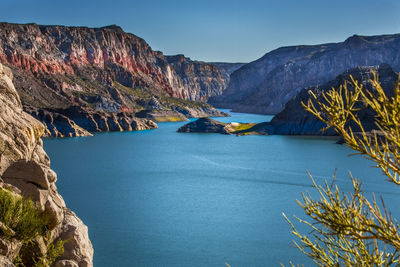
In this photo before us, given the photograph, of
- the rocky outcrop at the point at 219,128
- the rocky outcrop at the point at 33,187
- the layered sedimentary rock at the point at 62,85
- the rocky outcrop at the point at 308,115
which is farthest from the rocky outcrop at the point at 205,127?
the rocky outcrop at the point at 33,187

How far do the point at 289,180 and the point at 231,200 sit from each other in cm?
1257

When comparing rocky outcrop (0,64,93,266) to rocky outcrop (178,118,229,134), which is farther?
rocky outcrop (178,118,229,134)

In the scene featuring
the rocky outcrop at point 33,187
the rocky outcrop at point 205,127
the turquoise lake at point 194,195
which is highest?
the rocky outcrop at point 33,187

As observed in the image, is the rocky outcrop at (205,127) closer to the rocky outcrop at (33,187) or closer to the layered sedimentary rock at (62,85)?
the layered sedimentary rock at (62,85)

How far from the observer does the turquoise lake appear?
26891 mm

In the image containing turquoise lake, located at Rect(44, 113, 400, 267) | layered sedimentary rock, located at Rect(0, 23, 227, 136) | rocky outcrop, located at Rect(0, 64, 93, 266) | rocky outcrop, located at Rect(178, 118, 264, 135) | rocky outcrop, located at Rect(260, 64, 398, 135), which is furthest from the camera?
layered sedimentary rock, located at Rect(0, 23, 227, 136)

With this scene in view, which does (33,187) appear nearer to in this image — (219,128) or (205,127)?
(219,128)

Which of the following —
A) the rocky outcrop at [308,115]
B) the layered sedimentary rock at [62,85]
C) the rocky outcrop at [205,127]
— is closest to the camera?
the rocky outcrop at [308,115]

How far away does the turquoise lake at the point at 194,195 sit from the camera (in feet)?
88.2

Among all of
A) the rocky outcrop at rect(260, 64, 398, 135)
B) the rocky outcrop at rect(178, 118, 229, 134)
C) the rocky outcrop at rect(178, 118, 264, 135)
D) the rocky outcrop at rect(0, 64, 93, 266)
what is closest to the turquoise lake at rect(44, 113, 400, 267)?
the rocky outcrop at rect(0, 64, 93, 266)

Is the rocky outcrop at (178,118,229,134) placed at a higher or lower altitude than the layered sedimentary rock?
lower

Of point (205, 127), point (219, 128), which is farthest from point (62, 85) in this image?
point (219, 128)

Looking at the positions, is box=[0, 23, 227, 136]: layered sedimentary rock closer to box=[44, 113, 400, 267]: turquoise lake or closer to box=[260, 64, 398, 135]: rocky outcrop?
box=[44, 113, 400, 267]: turquoise lake

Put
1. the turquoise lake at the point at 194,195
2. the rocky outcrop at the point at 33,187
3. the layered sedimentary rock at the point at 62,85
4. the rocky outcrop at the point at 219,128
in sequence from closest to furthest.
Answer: the rocky outcrop at the point at 33,187 → the turquoise lake at the point at 194,195 → the rocky outcrop at the point at 219,128 → the layered sedimentary rock at the point at 62,85
